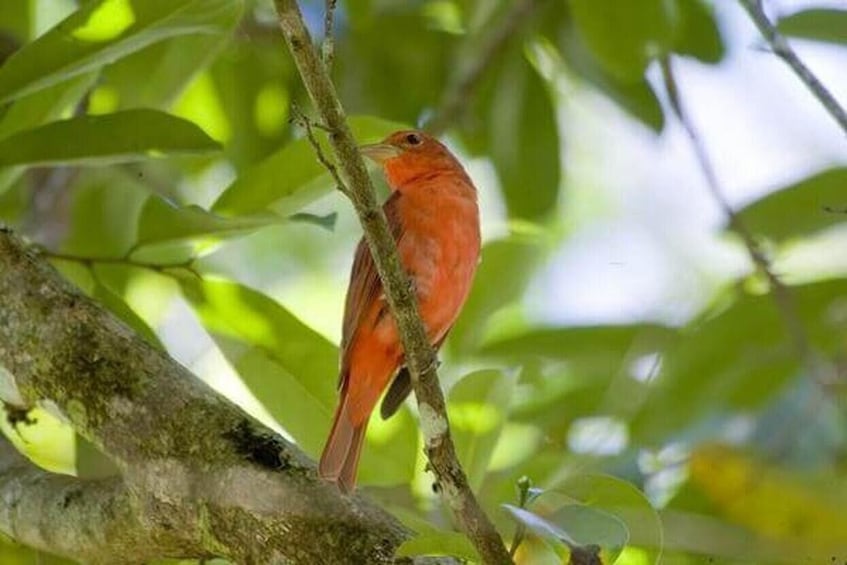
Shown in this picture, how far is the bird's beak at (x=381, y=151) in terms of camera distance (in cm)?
462

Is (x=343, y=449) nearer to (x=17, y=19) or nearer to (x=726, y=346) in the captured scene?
(x=726, y=346)

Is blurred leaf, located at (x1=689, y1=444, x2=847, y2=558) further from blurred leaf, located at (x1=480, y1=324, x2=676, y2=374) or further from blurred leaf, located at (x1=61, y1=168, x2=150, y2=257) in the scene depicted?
blurred leaf, located at (x1=61, y1=168, x2=150, y2=257)

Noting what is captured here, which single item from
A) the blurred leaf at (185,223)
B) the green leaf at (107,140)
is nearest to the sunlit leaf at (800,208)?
the blurred leaf at (185,223)

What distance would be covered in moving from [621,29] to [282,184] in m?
1.11

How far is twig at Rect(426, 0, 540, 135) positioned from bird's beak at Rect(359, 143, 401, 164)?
1.92ft

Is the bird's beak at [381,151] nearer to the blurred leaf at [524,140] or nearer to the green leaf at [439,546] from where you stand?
the blurred leaf at [524,140]

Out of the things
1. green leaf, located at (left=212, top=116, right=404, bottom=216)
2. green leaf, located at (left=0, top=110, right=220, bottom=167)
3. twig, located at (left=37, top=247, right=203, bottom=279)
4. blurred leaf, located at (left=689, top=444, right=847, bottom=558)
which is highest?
green leaf, located at (left=0, top=110, right=220, bottom=167)

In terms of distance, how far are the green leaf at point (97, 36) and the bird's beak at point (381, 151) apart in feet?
3.09

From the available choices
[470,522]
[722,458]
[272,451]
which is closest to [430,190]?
[722,458]

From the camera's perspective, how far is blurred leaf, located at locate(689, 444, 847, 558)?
362 cm

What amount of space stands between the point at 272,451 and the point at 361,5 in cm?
226

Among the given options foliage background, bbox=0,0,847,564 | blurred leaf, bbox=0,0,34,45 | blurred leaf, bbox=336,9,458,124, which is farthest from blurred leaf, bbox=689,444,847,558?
blurred leaf, bbox=0,0,34,45

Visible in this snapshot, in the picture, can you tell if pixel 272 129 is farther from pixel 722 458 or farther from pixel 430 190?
pixel 722 458

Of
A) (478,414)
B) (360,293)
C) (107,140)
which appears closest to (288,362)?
(360,293)
